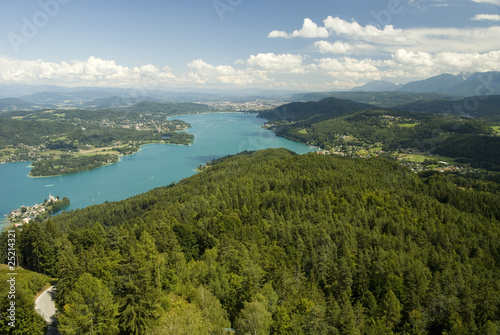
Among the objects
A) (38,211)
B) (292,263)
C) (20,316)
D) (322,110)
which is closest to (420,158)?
(292,263)

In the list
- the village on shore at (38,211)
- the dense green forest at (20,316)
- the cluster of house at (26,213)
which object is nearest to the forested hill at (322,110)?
the village on shore at (38,211)

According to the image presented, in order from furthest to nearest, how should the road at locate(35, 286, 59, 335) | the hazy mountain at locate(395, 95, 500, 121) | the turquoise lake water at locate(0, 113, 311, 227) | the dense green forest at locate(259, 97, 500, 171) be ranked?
1. the hazy mountain at locate(395, 95, 500, 121)
2. the dense green forest at locate(259, 97, 500, 171)
3. the turquoise lake water at locate(0, 113, 311, 227)
4. the road at locate(35, 286, 59, 335)

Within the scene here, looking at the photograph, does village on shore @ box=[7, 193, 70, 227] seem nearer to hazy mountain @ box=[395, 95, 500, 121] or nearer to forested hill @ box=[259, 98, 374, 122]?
forested hill @ box=[259, 98, 374, 122]

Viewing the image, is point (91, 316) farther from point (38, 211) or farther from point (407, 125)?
point (407, 125)

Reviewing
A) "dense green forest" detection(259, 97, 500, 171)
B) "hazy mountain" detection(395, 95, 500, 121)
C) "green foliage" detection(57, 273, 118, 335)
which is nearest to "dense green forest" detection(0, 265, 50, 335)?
"green foliage" detection(57, 273, 118, 335)

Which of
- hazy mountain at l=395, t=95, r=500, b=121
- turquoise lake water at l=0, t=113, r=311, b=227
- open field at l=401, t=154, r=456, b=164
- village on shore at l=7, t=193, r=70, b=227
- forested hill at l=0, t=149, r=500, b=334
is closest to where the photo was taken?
A: forested hill at l=0, t=149, r=500, b=334

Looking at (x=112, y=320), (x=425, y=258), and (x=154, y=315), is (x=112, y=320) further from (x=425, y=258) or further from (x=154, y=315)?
(x=425, y=258)
